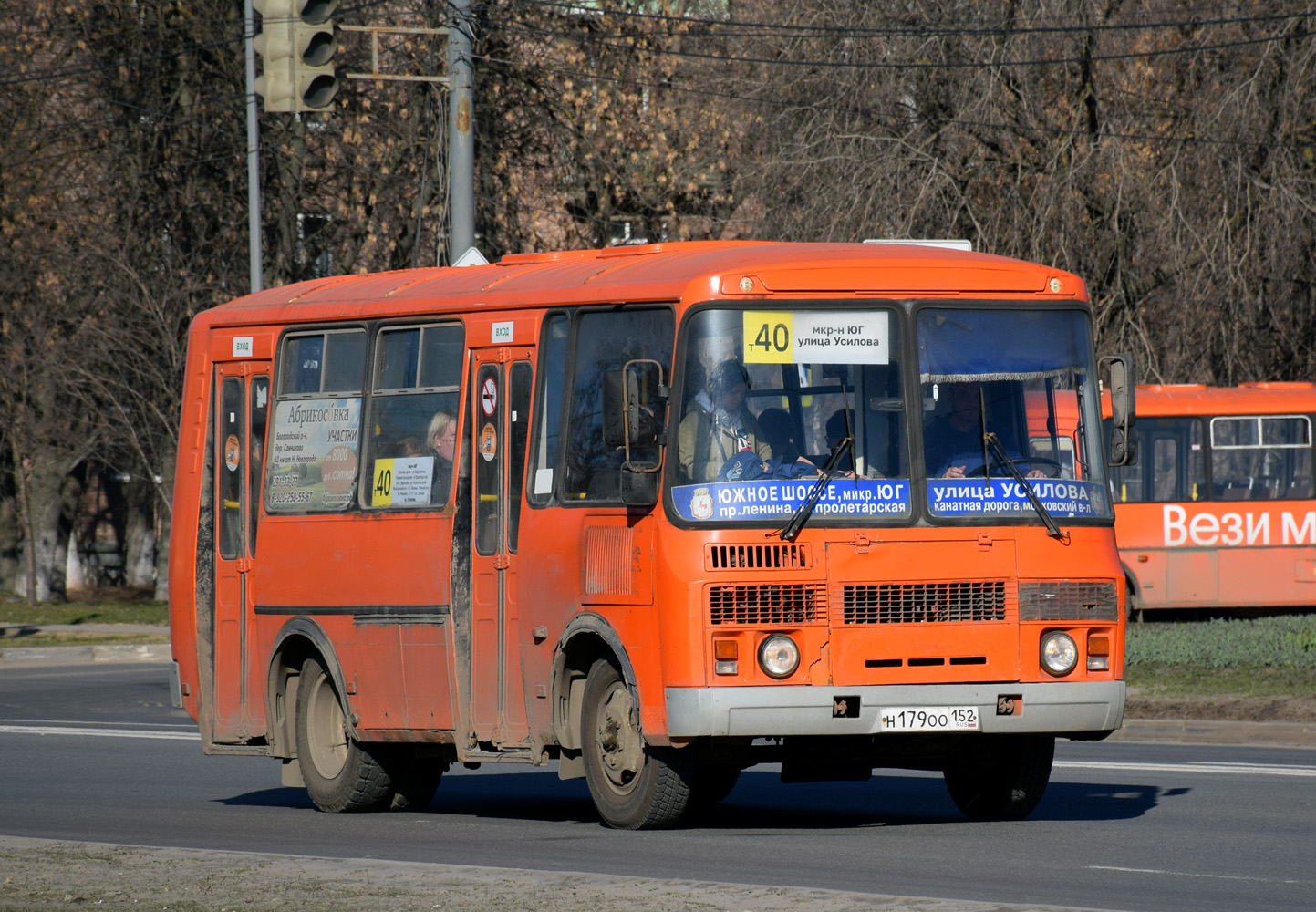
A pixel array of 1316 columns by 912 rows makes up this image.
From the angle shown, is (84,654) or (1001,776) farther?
(84,654)

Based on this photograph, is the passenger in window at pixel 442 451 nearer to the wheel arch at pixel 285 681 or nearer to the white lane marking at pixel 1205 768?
the wheel arch at pixel 285 681

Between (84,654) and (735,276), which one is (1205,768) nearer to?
(735,276)

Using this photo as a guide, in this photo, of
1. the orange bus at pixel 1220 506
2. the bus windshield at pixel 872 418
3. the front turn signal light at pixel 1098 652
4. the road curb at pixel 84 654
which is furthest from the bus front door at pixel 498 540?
the road curb at pixel 84 654

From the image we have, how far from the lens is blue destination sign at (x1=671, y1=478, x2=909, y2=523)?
9.76 m

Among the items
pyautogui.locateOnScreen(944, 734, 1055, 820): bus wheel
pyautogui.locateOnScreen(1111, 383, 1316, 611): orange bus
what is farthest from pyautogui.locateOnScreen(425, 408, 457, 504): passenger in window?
pyautogui.locateOnScreen(1111, 383, 1316, 611): orange bus

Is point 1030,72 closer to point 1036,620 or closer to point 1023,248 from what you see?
point 1023,248

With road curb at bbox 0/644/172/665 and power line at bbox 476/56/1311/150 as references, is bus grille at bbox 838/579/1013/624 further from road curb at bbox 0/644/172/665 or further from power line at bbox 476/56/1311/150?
road curb at bbox 0/644/172/665

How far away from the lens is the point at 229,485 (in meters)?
13.0

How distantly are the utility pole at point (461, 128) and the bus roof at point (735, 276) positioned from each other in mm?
6596

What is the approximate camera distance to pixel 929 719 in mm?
9789

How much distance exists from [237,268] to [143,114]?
9.32ft

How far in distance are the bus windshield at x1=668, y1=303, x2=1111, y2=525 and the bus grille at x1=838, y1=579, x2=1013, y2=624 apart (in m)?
0.33

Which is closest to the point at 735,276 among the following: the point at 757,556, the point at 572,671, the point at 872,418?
the point at 872,418

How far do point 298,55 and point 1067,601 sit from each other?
7.97 meters
